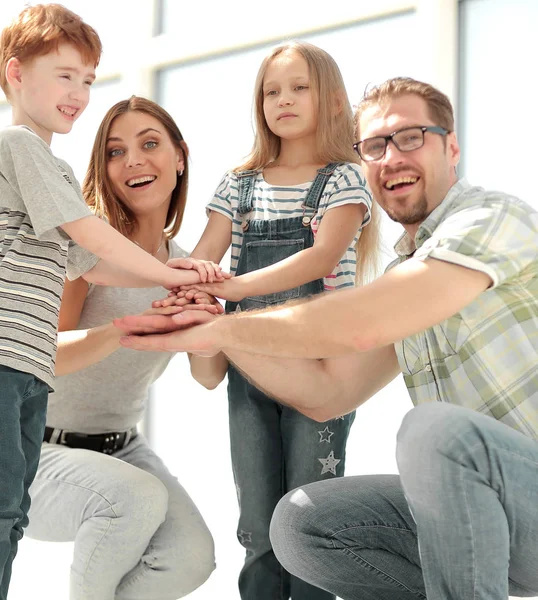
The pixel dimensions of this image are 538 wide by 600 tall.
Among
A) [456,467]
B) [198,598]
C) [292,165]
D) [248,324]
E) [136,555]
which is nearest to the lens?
[456,467]

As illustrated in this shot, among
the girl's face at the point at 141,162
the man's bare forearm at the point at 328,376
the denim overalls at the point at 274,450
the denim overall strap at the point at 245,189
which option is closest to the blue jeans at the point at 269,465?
the denim overalls at the point at 274,450

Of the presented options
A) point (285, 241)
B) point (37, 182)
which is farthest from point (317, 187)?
point (37, 182)

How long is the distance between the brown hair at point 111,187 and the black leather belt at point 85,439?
0.53 meters

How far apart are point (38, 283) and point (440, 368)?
0.83 metres

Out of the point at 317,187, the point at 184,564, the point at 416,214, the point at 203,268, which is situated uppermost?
the point at 317,187

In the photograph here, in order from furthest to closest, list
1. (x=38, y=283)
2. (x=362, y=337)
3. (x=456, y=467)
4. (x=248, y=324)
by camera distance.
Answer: (x=38, y=283) < (x=248, y=324) < (x=362, y=337) < (x=456, y=467)

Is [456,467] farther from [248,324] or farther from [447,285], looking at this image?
[248,324]

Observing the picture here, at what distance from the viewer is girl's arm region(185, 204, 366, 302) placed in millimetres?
1944

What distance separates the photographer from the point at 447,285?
143 centimetres

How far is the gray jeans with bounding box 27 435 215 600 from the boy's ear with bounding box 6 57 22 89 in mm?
871

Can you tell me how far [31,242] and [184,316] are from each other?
0.35 metres

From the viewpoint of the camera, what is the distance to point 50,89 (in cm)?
179

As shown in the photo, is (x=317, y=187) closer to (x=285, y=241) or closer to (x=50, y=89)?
(x=285, y=241)

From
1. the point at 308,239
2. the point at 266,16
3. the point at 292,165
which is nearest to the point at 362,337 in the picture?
the point at 308,239
